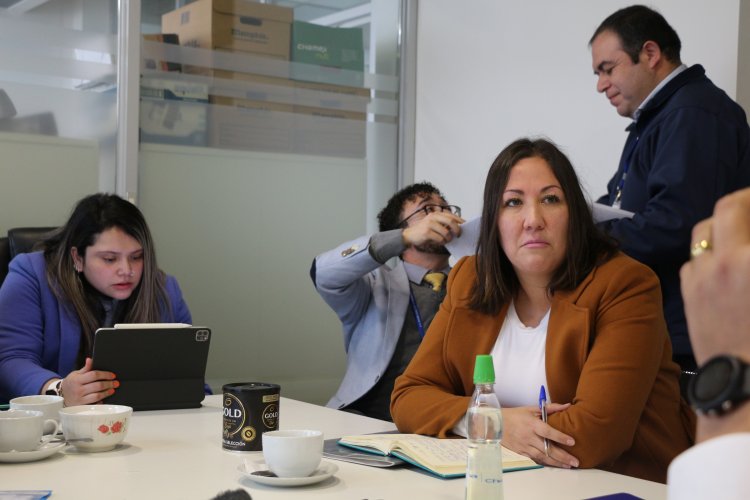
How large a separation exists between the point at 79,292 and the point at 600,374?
1.52 m

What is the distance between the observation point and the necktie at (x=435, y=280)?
119 inches

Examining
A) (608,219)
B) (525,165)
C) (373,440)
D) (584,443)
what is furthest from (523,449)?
(608,219)

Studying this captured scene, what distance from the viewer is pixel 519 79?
13.5ft

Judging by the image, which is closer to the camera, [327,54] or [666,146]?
[666,146]

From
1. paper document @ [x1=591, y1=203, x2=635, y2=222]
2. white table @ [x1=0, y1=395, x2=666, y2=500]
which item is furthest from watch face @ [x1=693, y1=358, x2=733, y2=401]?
paper document @ [x1=591, y1=203, x2=635, y2=222]

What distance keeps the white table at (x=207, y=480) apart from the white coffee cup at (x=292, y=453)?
0.03 meters

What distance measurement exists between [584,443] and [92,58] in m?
2.84

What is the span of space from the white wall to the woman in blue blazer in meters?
1.84

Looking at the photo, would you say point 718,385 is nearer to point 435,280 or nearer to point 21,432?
point 21,432

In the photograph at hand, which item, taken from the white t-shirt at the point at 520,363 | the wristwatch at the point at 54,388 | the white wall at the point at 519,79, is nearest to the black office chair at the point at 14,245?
the wristwatch at the point at 54,388

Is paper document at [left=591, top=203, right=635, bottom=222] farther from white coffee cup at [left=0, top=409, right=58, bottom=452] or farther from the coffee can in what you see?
white coffee cup at [left=0, top=409, right=58, bottom=452]

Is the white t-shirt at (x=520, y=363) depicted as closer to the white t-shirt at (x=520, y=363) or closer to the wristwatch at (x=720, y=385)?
the white t-shirt at (x=520, y=363)

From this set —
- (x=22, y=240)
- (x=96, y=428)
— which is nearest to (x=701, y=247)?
(x=96, y=428)

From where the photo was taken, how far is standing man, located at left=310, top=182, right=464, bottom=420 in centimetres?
288
